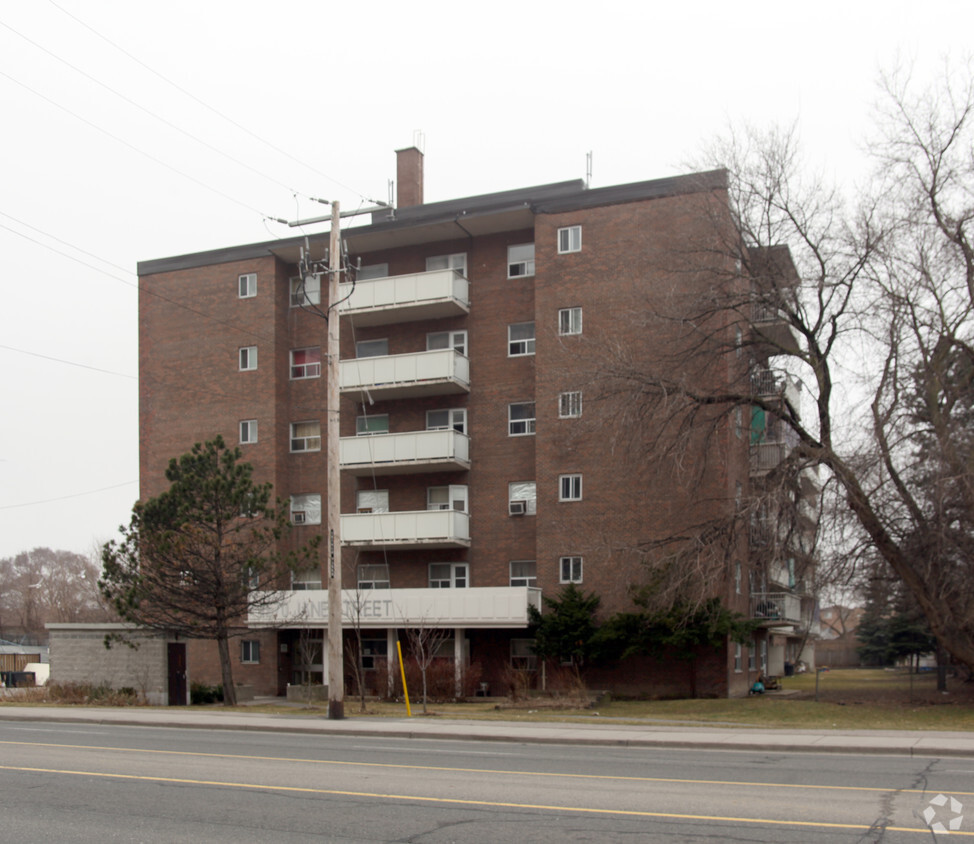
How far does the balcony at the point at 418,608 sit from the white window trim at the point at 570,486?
10.8 ft

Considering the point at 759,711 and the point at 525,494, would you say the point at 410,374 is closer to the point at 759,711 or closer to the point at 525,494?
the point at 525,494

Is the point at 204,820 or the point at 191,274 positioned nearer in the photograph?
the point at 204,820

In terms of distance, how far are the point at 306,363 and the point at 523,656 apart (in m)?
14.7

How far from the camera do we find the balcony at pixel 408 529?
117 ft

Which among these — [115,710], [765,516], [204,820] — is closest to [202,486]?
[115,710]

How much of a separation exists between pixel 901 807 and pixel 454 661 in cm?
2562

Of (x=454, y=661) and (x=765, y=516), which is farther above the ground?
(x=765, y=516)

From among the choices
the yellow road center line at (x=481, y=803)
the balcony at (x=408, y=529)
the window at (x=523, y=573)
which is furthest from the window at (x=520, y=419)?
the yellow road center line at (x=481, y=803)

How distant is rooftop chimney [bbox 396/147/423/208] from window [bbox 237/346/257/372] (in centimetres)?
841

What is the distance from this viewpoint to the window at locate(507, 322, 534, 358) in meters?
37.2

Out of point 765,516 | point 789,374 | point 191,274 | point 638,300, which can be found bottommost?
point 765,516

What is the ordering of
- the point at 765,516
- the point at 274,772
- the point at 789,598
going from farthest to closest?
the point at 789,598, the point at 765,516, the point at 274,772

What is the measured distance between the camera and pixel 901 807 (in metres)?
9.90

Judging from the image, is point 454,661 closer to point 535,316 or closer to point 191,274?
point 535,316
